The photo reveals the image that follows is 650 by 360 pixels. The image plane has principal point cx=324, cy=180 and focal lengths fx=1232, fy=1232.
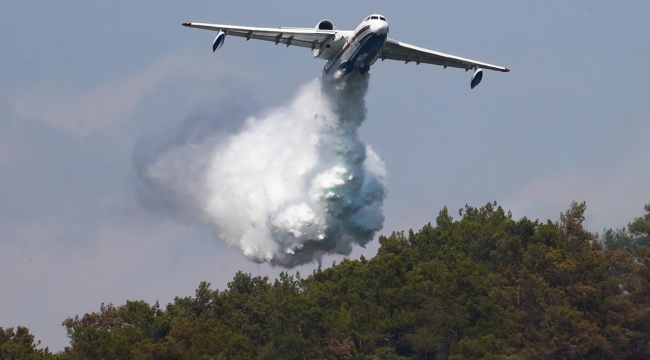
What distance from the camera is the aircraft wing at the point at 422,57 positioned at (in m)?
54.7

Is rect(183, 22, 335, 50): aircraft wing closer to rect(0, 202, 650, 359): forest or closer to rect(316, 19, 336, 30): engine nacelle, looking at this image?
rect(316, 19, 336, 30): engine nacelle

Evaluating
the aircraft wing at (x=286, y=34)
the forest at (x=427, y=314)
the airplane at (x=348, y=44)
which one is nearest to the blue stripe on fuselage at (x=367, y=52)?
the airplane at (x=348, y=44)

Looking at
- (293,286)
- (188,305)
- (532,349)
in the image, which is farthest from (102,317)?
(532,349)

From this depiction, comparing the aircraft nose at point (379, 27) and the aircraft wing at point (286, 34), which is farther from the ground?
the aircraft wing at point (286, 34)

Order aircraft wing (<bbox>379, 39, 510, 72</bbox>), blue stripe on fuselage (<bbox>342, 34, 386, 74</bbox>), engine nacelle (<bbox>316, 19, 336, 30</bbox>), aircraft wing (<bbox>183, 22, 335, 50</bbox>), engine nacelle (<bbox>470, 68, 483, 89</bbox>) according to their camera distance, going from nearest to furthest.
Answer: blue stripe on fuselage (<bbox>342, 34, 386, 74</bbox>), aircraft wing (<bbox>183, 22, 335, 50</bbox>), engine nacelle (<bbox>316, 19, 336, 30</bbox>), aircraft wing (<bbox>379, 39, 510, 72</bbox>), engine nacelle (<bbox>470, 68, 483, 89</bbox>)

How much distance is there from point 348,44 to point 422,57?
20.4ft

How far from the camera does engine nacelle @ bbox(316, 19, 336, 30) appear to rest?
53.1m

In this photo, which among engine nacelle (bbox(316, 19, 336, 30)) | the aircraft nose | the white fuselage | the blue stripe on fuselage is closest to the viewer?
the aircraft nose

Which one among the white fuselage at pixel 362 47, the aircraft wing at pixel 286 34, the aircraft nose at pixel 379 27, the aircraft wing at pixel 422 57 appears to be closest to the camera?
the aircraft nose at pixel 379 27

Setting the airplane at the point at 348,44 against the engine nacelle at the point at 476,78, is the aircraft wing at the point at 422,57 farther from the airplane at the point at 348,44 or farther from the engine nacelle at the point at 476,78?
the engine nacelle at the point at 476,78

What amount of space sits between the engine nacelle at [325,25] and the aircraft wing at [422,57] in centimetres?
258

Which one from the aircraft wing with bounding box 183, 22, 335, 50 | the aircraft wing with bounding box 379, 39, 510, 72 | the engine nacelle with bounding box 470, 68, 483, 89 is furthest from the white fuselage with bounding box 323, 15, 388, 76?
the engine nacelle with bounding box 470, 68, 483, 89

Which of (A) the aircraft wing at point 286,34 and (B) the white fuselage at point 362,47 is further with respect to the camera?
(A) the aircraft wing at point 286,34

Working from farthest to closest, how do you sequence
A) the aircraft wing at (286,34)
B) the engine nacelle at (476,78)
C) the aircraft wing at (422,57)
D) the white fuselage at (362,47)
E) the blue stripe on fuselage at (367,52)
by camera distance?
the engine nacelle at (476,78), the aircraft wing at (422,57), the aircraft wing at (286,34), the blue stripe on fuselage at (367,52), the white fuselage at (362,47)
